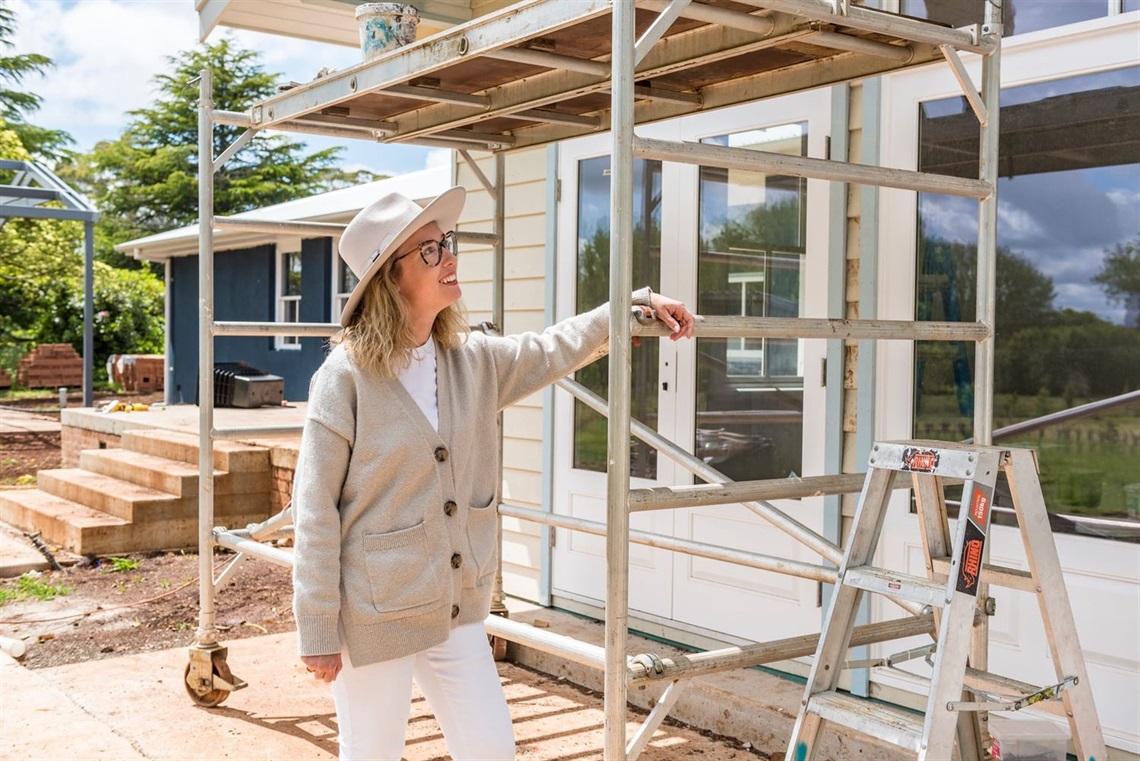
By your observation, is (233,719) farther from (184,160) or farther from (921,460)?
(184,160)

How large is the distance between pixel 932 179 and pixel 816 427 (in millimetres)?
1910

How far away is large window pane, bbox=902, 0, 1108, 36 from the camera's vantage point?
3963 millimetres

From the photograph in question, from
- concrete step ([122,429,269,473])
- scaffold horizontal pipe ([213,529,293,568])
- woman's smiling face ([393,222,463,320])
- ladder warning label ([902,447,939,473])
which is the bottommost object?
concrete step ([122,429,269,473])

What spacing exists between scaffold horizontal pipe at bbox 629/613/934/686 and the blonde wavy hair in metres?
0.97

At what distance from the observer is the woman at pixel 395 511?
9.12 ft

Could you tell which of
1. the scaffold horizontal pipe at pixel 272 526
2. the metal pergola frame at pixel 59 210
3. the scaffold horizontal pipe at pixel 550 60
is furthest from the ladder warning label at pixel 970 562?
the metal pergola frame at pixel 59 210

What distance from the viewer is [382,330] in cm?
285

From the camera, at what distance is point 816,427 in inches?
190

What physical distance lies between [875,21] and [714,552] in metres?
1.61

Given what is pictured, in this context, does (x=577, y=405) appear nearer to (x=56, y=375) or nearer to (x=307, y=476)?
(x=307, y=476)

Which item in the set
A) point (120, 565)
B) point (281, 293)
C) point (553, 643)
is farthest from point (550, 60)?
point (281, 293)

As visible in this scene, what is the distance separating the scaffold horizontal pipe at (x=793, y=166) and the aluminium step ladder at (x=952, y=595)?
2.37 feet

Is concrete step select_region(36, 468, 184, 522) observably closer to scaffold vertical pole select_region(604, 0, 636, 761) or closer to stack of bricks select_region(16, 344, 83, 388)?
scaffold vertical pole select_region(604, 0, 636, 761)

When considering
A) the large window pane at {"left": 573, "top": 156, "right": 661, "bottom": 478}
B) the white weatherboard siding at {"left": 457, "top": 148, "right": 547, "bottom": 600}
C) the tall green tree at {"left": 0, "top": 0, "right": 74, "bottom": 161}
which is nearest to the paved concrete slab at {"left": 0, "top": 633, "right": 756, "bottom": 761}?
the white weatherboard siding at {"left": 457, "top": 148, "right": 547, "bottom": 600}
